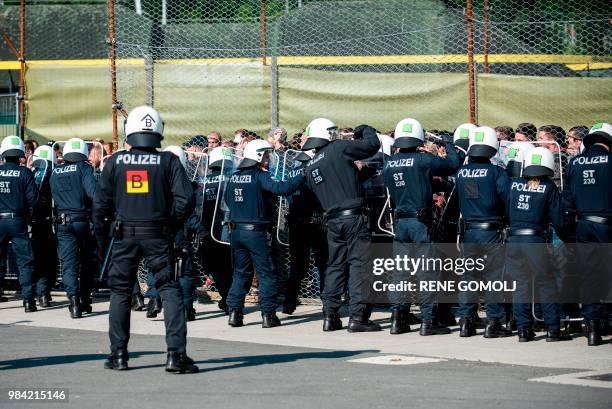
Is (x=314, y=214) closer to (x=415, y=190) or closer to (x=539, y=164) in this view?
(x=415, y=190)

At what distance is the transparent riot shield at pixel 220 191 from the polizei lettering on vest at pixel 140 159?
4625 mm

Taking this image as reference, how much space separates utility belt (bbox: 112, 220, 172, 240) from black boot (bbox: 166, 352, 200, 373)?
98 cm

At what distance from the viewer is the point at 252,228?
13.8 meters

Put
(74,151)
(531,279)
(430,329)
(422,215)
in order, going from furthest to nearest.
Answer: (74,151) → (430,329) → (422,215) → (531,279)

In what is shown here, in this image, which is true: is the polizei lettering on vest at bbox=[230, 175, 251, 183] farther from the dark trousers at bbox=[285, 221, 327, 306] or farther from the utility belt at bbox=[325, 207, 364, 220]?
the dark trousers at bbox=[285, 221, 327, 306]

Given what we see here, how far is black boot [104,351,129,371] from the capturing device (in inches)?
401

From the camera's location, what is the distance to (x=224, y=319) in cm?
1474

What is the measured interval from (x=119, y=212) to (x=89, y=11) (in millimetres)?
14073

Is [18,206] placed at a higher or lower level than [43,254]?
higher

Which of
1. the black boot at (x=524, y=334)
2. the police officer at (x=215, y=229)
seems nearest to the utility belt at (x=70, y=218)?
the police officer at (x=215, y=229)

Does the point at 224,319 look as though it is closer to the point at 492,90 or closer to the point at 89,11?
the point at 492,90

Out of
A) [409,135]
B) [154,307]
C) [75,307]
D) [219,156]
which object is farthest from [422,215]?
[75,307]

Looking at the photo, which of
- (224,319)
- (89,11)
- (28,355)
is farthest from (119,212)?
(89,11)

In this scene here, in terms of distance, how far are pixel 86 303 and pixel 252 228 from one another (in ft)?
9.68
